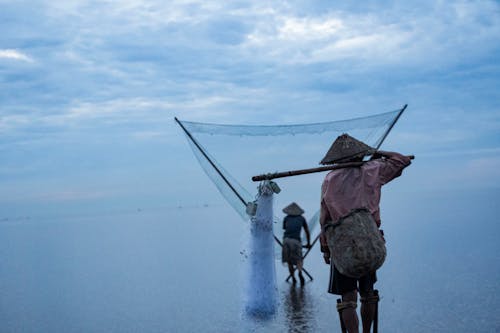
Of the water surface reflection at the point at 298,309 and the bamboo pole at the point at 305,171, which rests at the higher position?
the bamboo pole at the point at 305,171

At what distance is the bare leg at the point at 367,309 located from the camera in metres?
4.71

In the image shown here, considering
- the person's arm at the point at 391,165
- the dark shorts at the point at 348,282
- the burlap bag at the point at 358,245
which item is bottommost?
the dark shorts at the point at 348,282

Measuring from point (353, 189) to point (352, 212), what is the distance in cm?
19

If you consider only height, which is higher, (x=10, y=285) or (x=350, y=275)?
(x=10, y=285)

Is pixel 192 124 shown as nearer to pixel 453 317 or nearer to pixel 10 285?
pixel 453 317

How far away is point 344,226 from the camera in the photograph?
15.0 ft

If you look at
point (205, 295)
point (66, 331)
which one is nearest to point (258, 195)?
point (66, 331)

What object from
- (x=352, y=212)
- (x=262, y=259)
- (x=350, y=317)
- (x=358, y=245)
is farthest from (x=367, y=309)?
Answer: (x=262, y=259)

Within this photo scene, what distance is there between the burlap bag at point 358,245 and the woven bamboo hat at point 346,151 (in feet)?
1.56

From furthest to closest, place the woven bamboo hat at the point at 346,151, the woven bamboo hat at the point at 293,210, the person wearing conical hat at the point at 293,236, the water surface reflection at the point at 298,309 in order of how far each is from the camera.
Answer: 1. the woven bamboo hat at the point at 293,210
2. the person wearing conical hat at the point at 293,236
3. the water surface reflection at the point at 298,309
4. the woven bamboo hat at the point at 346,151

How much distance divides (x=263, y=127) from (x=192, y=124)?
867mm

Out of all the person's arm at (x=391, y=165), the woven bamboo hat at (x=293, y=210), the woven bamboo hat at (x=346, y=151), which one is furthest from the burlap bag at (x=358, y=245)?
the woven bamboo hat at (x=293, y=210)

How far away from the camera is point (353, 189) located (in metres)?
4.69

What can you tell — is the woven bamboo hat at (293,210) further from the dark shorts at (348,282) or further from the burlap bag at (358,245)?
the burlap bag at (358,245)
